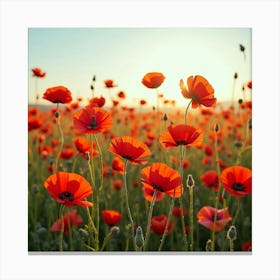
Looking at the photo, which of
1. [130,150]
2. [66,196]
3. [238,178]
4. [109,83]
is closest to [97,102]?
[109,83]

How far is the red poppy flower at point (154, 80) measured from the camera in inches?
94.0

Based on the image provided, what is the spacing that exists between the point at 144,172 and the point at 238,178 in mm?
531

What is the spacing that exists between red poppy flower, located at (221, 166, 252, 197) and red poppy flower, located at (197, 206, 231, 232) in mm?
133

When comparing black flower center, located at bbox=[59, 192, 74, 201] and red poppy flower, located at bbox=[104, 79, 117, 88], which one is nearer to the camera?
black flower center, located at bbox=[59, 192, 74, 201]

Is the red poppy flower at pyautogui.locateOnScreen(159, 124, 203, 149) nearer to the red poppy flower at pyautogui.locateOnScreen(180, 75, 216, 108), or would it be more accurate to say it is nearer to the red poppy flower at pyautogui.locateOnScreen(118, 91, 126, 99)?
the red poppy flower at pyautogui.locateOnScreen(180, 75, 216, 108)

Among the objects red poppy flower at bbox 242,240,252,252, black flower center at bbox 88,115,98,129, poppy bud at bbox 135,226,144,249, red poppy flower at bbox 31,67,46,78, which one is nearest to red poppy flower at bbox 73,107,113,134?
black flower center at bbox 88,115,98,129

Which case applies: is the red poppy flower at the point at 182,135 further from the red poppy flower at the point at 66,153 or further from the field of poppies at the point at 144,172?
the red poppy flower at the point at 66,153

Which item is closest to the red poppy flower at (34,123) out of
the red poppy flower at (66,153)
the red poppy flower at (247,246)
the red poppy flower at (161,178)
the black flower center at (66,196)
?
the red poppy flower at (66,153)

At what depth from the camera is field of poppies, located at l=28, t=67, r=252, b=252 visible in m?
2.13

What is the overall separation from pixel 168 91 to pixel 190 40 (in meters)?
0.29

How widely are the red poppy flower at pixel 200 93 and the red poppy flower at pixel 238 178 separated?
0.34 m

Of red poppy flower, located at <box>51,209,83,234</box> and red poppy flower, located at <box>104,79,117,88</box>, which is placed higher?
red poppy flower, located at <box>104,79,117,88</box>

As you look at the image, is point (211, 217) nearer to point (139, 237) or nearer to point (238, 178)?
point (238, 178)
